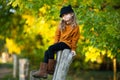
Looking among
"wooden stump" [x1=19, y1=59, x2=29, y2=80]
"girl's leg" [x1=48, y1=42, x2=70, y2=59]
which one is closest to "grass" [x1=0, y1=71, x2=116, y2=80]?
"wooden stump" [x1=19, y1=59, x2=29, y2=80]

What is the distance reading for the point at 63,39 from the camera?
717 cm

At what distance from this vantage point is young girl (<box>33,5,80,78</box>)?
7.12 meters

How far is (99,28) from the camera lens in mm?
10914

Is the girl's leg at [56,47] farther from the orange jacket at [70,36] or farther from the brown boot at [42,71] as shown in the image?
the brown boot at [42,71]

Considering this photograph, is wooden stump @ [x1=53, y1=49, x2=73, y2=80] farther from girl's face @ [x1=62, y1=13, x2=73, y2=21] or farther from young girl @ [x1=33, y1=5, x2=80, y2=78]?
girl's face @ [x1=62, y1=13, x2=73, y2=21]

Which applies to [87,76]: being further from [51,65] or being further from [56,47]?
[56,47]

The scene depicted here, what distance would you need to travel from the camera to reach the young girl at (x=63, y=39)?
7.12 metres

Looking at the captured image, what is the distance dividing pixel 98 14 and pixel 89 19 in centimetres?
44

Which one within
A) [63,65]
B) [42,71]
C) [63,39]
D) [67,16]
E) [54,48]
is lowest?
[42,71]

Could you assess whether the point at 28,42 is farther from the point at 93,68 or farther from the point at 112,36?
the point at 112,36

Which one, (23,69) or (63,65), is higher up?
(63,65)

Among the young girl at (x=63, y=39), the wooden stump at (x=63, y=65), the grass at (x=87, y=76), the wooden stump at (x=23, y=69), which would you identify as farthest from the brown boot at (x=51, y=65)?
the grass at (x=87, y=76)

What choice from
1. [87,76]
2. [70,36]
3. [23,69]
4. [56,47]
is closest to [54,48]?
[56,47]

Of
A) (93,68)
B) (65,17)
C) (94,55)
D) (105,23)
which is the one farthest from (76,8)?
(93,68)
